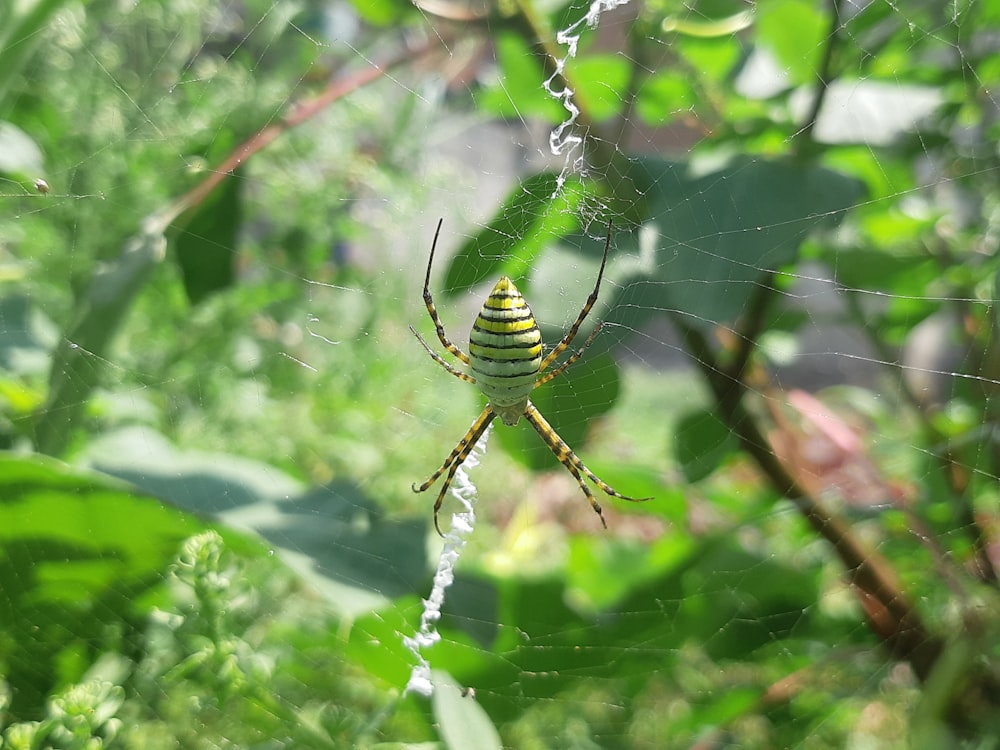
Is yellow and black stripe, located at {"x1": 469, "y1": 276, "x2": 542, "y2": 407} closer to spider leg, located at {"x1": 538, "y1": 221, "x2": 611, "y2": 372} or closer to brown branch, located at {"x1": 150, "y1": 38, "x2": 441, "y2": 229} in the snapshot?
spider leg, located at {"x1": 538, "y1": 221, "x2": 611, "y2": 372}

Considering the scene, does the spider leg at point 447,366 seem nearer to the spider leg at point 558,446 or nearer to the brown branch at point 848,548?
the spider leg at point 558,446

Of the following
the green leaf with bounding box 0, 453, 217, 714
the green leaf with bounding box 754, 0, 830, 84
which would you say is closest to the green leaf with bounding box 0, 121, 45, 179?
the green leaf with bounding box 0, 453, 217, 714

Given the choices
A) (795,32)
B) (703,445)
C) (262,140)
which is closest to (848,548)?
(703,445)

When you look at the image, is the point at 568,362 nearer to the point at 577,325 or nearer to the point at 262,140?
the point at 577,325

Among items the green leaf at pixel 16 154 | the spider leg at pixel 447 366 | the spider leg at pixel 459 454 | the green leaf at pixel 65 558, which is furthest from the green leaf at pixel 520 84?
the green leaf at pixel 65 558

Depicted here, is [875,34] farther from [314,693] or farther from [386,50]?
[314,693]

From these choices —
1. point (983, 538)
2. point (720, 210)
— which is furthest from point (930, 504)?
point (720, 210)
